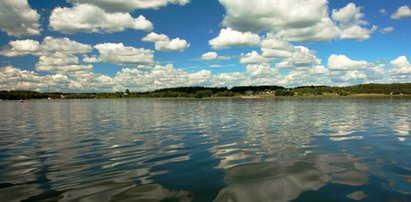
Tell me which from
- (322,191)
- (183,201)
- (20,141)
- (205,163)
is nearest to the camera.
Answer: (183,201)

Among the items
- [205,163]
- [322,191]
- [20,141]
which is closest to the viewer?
[322,191]

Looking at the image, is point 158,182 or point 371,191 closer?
point 371,191

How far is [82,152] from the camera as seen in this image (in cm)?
1967

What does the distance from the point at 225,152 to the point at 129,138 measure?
10.3m

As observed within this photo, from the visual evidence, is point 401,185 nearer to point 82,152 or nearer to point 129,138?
point 82,152

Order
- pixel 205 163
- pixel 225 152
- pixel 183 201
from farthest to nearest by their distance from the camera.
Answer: pixel 225 152 < pixel 205 163 < pixel 183 201

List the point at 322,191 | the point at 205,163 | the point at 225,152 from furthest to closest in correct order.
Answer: the point at 225,152, the point at 205,163, the point at 322,191

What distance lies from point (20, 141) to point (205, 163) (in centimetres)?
1779

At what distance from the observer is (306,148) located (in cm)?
1945

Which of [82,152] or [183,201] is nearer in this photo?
[183,201]

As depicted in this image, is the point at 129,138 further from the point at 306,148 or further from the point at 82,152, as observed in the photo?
the point at 306,148

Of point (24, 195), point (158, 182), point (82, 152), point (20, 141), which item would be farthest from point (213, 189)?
point (20, 141)

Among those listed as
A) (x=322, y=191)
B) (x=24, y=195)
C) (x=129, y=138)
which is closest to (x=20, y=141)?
(x=129, y=138)

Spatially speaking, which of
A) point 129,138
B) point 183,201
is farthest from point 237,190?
point 129,138
